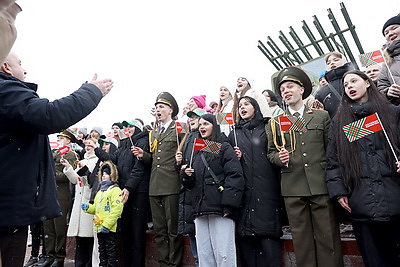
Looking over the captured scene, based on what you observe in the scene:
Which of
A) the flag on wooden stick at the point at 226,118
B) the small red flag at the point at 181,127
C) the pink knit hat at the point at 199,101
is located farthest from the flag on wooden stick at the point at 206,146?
the pink knit hat at the point at 199,101

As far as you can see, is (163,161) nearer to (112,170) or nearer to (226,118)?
(112,170)

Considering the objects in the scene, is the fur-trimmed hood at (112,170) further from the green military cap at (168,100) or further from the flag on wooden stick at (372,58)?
the flag on wooden stick at (372,58)

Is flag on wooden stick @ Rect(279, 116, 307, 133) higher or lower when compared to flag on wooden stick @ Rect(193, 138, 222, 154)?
higher

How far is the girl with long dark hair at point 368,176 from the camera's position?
9.59ft

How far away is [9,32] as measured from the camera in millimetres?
1244

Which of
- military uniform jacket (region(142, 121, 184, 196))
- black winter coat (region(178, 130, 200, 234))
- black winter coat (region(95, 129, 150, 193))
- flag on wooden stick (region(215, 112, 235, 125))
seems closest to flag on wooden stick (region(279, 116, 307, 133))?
flag on wooden stick (region(215, 112, 235, 125))

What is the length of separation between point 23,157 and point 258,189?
2609 millimetres

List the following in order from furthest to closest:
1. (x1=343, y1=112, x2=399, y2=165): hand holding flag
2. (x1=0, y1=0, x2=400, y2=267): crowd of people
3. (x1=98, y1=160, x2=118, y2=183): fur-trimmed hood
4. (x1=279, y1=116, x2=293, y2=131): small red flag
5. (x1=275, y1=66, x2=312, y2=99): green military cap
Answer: (x1=98, y1=160, x2=118, y2=183): fur-trimmed hood, (x1=275, y1=66, x2=312, y2=99): green military cap, (x1=279, y1=116, x2=293, y2=131): small red flag, (x1=343, y1=112, x2=399, y2=165): hand holding flag, (x1=0, y1=0, x2=400, y2=267): crowd of people

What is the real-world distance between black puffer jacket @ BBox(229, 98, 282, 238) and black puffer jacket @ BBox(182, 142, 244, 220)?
15 centimetres

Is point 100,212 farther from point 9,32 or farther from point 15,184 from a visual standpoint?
point 9,32

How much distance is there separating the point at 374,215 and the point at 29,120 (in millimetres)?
2895

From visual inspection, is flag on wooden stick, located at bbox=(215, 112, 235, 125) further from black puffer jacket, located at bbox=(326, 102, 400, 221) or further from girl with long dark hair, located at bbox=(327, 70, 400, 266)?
black puffer jacket, located at bbox=(326, 102, 400, 221)

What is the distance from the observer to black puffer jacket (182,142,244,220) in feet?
12.8

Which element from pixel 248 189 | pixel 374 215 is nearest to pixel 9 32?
pixel 374 215
